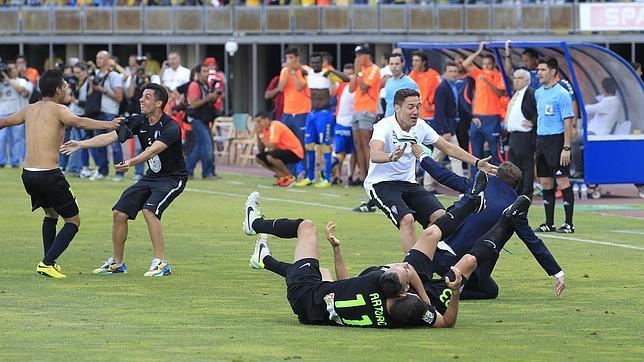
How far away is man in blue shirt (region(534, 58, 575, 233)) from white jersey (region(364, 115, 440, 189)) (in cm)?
445

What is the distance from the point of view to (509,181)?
39.9ft

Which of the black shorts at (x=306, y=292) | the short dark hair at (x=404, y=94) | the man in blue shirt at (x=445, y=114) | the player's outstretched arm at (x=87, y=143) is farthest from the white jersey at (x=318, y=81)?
the black shorts at (x=306, y=292)

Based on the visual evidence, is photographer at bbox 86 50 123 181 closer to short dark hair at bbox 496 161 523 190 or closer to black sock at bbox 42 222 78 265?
black sock at bbox 42 222 78 265

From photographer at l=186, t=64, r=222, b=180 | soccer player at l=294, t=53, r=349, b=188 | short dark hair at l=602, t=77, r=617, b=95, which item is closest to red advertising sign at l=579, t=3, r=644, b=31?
short dark hair at l=602, t=77, r=617, b=95

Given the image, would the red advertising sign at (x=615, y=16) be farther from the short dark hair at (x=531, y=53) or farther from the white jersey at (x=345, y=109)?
the short dark hair at (x=531, y=53)

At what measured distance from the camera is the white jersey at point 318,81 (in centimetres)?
2550

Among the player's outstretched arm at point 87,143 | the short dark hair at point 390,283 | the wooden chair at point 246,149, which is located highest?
the player's outstretched arm at point 87,143

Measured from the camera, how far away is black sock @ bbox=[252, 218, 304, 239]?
1177 cm

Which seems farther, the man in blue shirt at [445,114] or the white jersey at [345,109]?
the white jersey at [345,109]

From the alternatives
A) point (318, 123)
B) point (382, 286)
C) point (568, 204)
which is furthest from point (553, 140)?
point (382, 286)

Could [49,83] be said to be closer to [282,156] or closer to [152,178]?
[152,178]

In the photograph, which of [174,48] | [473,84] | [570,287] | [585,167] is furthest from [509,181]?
[174,48]

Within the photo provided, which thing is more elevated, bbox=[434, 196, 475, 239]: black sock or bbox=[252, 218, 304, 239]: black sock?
bbox=[434, 196, 475, 239]: black sock

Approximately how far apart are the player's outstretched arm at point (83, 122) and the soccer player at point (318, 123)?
11.7m
